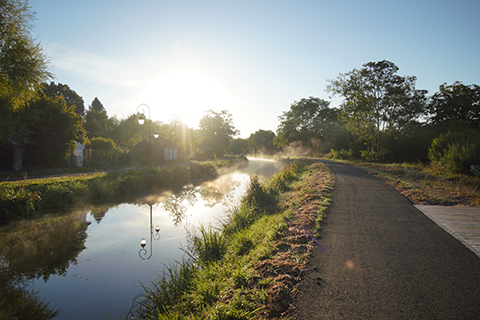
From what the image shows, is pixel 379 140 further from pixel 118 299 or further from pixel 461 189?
pixel 118 299

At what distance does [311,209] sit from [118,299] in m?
4.42

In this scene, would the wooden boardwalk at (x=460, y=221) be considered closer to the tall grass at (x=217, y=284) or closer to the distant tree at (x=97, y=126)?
the tall grass at (x=217, y=284)

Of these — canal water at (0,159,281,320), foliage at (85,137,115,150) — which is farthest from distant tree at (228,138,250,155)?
canal water at (0,159,281,320)

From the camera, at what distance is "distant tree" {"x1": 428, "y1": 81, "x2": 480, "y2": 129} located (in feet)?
78.9

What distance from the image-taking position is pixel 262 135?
7088cm

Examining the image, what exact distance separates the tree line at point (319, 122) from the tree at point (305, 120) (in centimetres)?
18

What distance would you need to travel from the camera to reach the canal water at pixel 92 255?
426 cm

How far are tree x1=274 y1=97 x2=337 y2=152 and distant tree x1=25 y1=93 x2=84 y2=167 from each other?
34.5 m

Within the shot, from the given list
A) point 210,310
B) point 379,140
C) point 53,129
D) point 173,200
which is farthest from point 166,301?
A: point 379,140

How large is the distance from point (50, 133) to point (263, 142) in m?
54.6

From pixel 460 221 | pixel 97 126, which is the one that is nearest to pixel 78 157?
pixel 460 221

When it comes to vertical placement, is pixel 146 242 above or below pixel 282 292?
below

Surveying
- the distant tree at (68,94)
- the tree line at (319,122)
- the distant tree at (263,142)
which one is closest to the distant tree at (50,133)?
the tree line at (319,122)

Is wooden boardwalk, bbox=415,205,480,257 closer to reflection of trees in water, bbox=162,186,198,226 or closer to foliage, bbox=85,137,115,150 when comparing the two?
reflection of trees in water, bbox=162,186,198,226
